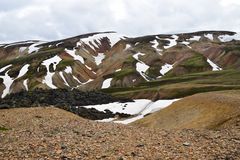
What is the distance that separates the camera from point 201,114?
169ft

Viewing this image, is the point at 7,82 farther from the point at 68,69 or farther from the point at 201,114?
the point at 201,114

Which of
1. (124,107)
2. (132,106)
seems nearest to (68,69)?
(132,106)

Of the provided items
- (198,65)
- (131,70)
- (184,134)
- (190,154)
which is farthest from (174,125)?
(198,65)

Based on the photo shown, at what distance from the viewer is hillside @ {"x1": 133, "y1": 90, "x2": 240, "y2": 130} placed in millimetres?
44700

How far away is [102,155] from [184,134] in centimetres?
954

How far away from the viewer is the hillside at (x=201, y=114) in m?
44.7

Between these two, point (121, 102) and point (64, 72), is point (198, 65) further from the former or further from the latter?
point (121, 102)

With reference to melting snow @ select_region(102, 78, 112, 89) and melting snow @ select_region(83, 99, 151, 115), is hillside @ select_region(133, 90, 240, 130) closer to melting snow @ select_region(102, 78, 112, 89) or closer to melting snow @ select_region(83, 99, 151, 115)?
melting snow @ select_region(83, 99, 151, 115)

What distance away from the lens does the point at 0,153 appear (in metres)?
25.6

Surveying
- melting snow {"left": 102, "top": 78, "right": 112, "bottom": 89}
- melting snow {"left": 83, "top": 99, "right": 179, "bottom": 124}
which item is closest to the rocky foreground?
melting snow {"left": 83, "top": 99, "right": 179, "bottom": 124}

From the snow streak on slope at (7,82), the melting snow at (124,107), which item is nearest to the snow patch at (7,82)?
the snow streak on slope at (7,82)

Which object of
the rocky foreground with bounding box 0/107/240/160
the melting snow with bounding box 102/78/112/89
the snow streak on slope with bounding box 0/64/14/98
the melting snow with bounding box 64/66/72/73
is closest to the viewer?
the rocky foreground with bounding box 0/107/240/160

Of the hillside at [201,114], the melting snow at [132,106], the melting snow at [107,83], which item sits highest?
the hillside at [201,114]

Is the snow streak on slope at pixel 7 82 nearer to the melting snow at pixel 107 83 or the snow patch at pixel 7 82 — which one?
the snow patch at pixel 7 82
